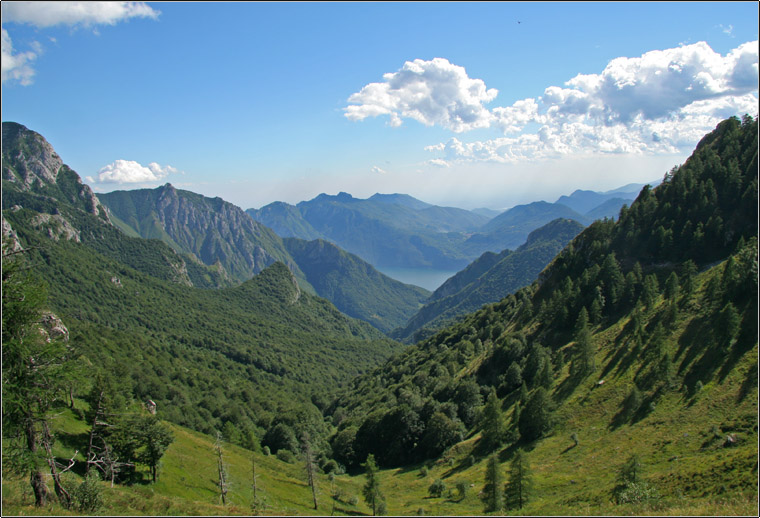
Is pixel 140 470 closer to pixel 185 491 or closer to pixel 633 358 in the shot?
pixel 185 491

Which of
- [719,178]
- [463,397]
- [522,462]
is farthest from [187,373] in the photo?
[719,178]

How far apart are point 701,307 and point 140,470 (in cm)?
8657

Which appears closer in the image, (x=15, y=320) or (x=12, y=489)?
(x=15, y=320)

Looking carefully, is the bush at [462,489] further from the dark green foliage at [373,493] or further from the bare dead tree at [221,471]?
the bare dead tree at [221,471]

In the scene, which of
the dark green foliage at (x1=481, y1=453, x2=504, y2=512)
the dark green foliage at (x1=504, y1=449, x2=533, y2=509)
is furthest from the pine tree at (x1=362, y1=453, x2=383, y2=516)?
the dark green foliage at (x1=504, y1=449, x2=533, y2=509)

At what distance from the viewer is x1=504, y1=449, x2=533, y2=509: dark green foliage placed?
1708 inches

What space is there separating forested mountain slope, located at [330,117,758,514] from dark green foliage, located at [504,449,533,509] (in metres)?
2.16

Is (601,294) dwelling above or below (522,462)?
above

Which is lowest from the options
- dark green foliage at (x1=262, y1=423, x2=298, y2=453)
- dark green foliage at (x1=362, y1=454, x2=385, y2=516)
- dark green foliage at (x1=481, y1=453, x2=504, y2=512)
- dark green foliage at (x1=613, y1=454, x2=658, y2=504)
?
dark green foliage at (x1=262, y1=423, x2=298, y2=453)

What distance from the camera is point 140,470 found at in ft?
140

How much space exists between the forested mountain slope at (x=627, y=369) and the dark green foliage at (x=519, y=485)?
85.0 inches

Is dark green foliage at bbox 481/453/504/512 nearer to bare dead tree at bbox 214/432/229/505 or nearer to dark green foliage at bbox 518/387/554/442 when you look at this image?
dark green foliage at bbox 518/387/554/442

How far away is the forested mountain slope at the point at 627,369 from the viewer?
148 ft

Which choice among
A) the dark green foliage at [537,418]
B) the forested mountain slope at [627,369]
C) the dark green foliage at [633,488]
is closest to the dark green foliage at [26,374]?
the dark green foliage at [633,488]
